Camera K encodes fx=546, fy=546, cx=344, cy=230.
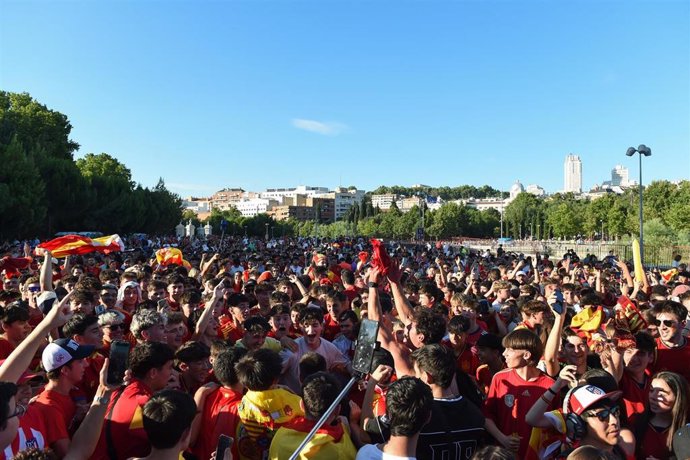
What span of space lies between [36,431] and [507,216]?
410ft

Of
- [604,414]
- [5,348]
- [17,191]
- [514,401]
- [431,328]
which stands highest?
[17,191]

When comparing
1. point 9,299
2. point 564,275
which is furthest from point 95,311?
point 564,275

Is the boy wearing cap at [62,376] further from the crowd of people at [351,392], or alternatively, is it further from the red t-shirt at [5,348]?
A: the red t-shirt at [5,348]

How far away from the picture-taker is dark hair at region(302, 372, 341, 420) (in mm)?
3428

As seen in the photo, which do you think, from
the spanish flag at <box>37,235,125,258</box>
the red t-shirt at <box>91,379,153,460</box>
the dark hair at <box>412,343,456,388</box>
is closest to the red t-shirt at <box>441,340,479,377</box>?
the dark hair at <box>412,343,456,388</box>

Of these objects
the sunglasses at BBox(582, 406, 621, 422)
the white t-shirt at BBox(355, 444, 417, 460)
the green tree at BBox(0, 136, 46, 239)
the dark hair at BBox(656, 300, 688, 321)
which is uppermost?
the green tree at BBox(0, 136, 46, 239)

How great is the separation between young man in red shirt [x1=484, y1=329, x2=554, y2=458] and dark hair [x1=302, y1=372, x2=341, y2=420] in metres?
1.34

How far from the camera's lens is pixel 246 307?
700cm

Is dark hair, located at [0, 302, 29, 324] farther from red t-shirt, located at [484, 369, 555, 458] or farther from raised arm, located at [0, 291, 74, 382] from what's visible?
red t-shirt, located at [484, 369, 555, 458]

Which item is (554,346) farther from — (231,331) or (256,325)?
(231,331)

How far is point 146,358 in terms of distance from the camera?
388cm

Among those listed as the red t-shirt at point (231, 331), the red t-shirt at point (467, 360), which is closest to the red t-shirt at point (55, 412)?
the red t-shirt at point (231, 331)

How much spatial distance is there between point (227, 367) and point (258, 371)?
1.34 feet

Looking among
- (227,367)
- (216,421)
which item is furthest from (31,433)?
(227,367)
